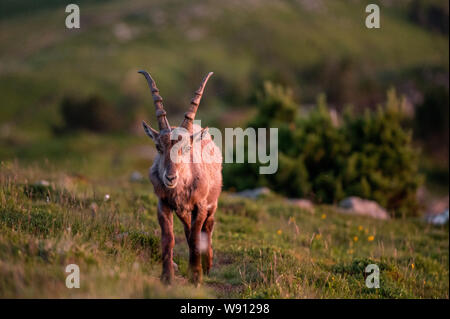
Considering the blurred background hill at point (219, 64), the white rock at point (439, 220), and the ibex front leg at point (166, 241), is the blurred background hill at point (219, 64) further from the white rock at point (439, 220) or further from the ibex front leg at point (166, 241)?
the ibex front leg at point (166, 241)

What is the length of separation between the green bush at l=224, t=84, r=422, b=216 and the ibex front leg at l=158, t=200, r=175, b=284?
12.5 meters

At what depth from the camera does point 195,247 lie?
282 inches

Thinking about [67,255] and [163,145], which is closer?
[67,255]

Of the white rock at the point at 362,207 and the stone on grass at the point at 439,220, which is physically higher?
the white rock at the point at 362,207

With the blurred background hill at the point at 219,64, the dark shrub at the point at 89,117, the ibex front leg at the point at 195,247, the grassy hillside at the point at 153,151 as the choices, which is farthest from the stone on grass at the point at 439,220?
the dark shrub at the point at 89,117

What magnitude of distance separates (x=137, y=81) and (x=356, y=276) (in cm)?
7340

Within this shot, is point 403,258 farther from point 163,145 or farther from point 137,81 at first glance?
point 137,81

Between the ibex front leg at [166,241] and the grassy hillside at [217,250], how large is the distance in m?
0.24

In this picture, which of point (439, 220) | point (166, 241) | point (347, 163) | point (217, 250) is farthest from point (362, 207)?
point (166, 241)

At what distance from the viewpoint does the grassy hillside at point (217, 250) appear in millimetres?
5422

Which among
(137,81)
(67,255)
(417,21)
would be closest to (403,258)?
(67,255)

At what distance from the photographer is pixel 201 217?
24.2 feet

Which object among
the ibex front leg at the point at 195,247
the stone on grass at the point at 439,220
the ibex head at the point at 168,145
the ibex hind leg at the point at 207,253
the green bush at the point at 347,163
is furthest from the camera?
the green bush at the point at 347,163

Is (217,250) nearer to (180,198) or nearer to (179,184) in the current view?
(180,198)
